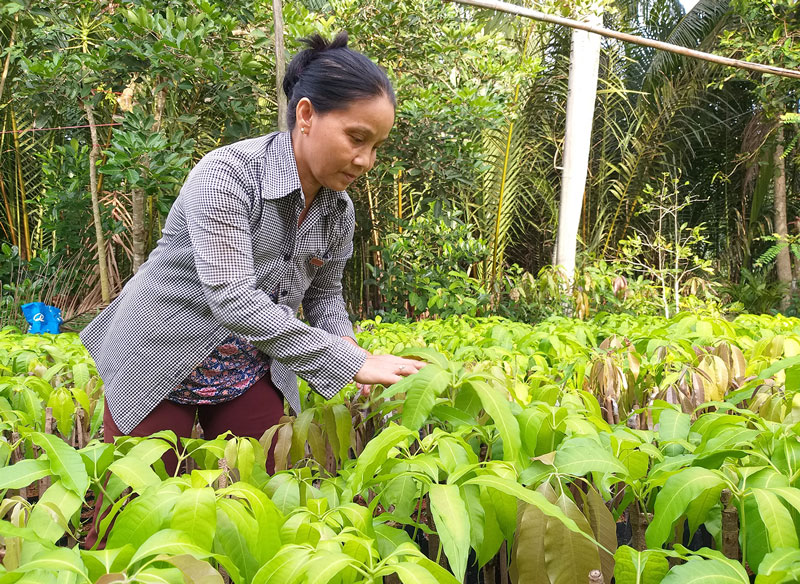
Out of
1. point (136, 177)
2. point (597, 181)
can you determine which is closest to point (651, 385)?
point (136, 177)

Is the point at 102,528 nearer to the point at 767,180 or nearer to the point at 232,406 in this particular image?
the point at 232,406

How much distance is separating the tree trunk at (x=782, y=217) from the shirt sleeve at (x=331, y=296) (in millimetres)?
8663

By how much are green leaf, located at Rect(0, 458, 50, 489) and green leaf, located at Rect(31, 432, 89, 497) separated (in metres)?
0.01

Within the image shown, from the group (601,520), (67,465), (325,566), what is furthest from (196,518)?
(601,520)

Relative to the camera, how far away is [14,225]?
875cm

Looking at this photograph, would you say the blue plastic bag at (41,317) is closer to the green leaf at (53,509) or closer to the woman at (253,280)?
the woman at (253,280)

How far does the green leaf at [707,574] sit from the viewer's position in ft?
2.52

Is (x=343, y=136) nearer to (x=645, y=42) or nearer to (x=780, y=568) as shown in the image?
(x=780, y=568)

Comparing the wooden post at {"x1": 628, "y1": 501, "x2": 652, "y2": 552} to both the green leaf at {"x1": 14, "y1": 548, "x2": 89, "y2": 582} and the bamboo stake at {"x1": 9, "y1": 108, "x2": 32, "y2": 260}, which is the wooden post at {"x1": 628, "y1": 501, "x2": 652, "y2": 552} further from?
the bamboo stake at {"x1": 9, "y1": 108, "x2": 32, "y2": 260}

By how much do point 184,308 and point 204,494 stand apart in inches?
39.2

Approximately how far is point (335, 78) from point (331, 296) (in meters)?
0.75

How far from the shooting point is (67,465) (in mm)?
998

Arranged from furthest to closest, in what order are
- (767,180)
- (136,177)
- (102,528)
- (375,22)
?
(767,180) → (375,22) → (136,177) → (102,528)

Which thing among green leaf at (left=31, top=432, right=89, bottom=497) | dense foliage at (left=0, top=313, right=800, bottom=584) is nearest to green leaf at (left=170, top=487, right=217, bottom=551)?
dense foliage at (left=0, top=313, right=800, bottom=584)
